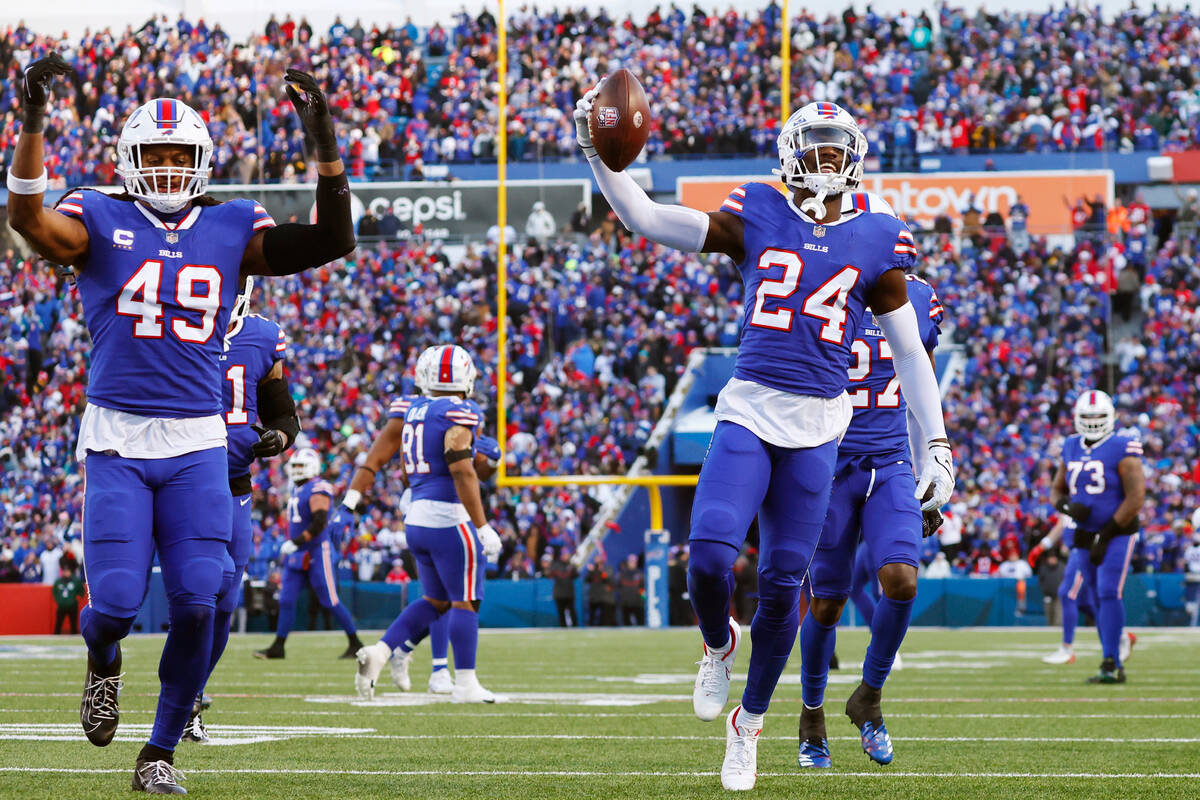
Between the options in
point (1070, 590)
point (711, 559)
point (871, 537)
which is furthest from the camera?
point (1070, 590)

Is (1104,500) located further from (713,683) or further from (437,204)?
(437,204)

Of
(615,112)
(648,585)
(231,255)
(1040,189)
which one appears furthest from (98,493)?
(1040,189)

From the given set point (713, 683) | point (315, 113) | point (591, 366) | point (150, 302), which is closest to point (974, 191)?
point (591, 366)

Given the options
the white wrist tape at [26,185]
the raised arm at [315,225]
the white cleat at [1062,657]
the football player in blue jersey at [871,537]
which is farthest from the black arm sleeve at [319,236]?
the white cleat at [1062,657]

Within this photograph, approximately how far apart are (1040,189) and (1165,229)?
189 cm

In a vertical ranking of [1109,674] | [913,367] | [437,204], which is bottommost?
[1109,674]

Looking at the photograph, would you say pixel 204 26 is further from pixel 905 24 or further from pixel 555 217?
pixel 905 24

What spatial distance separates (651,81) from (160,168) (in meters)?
20.0

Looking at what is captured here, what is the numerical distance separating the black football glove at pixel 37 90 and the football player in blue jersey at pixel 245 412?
4.72ft

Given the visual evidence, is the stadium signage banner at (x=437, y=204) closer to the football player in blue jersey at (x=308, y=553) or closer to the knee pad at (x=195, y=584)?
the football player in blue jersey at (x=308, y=553)

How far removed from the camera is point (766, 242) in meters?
4.75

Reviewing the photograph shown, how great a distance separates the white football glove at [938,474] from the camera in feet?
16.0

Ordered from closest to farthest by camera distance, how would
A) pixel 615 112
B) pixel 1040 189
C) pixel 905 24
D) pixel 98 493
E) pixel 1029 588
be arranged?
pixel 98 493
pixel 615 112
pixel 1029 588
pixel 1040 189
pixel 905 24

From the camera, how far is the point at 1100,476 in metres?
9.96
